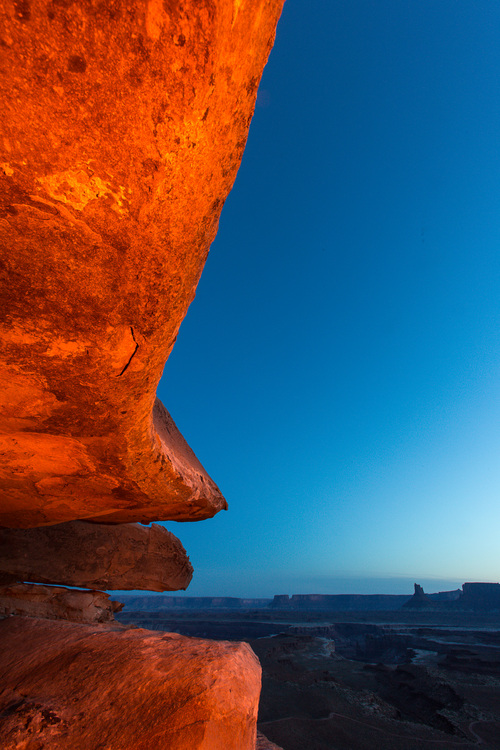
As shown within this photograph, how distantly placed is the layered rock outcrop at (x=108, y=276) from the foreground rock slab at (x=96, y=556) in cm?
106

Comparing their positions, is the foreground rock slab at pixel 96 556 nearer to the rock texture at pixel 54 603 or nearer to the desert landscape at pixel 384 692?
the rock texture at pixel 54 603

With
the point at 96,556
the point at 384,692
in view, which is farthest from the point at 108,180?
the point at 384,692

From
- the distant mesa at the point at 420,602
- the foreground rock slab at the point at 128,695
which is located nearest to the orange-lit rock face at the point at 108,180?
the foreground rock slab at the point at 128,695

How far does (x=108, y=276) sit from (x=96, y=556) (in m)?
3.93

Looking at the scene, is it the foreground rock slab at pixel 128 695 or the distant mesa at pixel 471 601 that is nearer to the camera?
the foreground rock slab at pixel 128 695

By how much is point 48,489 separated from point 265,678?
65.0 ft

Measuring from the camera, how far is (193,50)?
3.20 ft

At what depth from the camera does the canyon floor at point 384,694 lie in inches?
424

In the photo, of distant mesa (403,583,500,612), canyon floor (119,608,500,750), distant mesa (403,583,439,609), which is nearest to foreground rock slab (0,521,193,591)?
canyon floor (119,608,500,750)

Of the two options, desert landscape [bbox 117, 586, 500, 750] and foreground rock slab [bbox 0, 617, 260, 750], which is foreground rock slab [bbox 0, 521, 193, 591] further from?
desert landscape [bbox 117, 586, 500, 750]

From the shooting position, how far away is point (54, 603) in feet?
12.4

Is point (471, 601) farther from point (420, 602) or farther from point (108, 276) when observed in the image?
point (108, 276)

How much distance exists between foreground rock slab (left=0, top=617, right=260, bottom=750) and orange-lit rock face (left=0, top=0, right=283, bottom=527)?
4.49ft

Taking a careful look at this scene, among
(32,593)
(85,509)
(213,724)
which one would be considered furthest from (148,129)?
(32,593)
